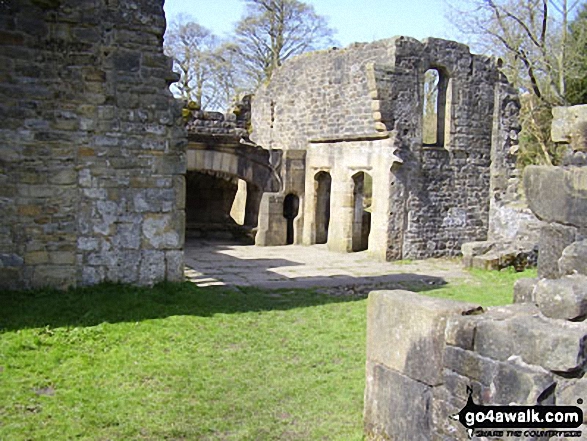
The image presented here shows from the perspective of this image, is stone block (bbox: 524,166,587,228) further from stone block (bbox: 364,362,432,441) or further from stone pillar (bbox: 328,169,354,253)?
stone pillar (bbox: 328,169,354,253)

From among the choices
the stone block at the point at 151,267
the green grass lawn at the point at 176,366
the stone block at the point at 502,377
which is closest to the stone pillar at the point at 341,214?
the green grass lawn at the point at 176,366

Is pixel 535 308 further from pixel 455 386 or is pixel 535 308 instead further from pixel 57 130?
pixel 57 130

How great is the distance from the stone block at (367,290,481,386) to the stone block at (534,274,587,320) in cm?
49

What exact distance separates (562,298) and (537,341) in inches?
11.4

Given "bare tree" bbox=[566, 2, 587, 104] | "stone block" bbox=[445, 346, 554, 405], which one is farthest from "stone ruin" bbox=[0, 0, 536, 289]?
"bare tree" bbox=[566, 2, 587, 104]

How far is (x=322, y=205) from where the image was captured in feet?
57.1

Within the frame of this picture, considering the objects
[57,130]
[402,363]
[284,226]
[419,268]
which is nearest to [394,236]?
[419,268]

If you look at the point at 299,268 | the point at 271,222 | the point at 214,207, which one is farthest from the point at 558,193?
the point at 214,207

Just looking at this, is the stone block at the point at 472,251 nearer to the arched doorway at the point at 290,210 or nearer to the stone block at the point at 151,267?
the arched doorway at the point at 290,210

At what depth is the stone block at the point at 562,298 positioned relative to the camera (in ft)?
11.1

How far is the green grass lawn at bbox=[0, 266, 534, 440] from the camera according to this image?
4.69m

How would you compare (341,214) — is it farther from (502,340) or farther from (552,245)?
(502,340)

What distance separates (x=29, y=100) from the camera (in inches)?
296

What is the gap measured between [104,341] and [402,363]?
345cm
